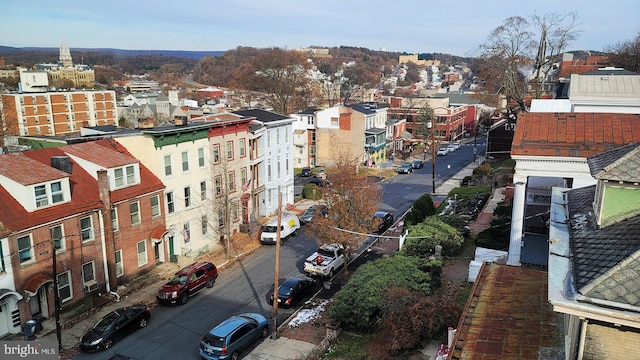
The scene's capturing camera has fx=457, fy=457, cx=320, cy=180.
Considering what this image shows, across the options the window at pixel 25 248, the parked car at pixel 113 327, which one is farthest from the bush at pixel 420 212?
the window at pixel 25 248

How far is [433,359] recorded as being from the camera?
16453 mm

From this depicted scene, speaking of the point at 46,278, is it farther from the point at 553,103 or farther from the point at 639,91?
the point at 639,91

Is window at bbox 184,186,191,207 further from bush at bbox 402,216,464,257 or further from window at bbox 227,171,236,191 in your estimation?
bush at bbox 402,216,464,257

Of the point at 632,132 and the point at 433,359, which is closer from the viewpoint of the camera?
the point at 433,359

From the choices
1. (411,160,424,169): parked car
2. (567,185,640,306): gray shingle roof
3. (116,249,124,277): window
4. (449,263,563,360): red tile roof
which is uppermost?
(567,185,640,306): gray shingle roof

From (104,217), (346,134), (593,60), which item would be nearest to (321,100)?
(346,134)

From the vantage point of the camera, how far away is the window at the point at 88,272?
23486 millimetres

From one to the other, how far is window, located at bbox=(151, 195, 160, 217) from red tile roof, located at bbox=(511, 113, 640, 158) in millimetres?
20377

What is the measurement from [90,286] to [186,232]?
7.92 metres

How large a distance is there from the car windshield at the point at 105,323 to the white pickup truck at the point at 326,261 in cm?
1128

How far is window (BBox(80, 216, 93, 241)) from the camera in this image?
23.3 m

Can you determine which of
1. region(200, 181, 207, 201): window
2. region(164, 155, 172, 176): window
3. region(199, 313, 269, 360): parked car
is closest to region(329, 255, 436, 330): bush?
region(199, 313, 269, 360): parked car

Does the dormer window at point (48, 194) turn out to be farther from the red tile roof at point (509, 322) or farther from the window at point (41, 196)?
the red tile roof at point (509, 322)

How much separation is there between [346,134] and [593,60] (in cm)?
5822
